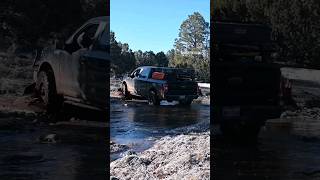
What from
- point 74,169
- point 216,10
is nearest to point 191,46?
point 216,10

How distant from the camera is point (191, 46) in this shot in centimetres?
660

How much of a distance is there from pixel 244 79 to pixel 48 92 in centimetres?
256

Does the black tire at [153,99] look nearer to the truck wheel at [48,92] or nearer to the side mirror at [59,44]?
the truck wheel at [48,92]

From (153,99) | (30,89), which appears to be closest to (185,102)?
(153,99)

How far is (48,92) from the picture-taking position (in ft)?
20.5

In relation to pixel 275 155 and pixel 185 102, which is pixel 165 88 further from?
pixel 275 155

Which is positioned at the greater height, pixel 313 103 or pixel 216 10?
pixel 216 10

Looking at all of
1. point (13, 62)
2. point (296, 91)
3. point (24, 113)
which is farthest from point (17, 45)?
point (296, 91)

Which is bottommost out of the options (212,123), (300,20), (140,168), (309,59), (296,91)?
(140,168)

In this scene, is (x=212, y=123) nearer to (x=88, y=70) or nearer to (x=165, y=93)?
(x=165, y=93)

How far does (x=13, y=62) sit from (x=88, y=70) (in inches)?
36.8

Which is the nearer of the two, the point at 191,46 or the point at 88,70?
the point at 88,70

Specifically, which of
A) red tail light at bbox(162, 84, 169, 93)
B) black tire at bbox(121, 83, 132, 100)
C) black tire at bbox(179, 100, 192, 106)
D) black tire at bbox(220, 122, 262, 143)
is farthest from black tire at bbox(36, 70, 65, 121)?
black tire at bbox(220, 122, 262, 143)

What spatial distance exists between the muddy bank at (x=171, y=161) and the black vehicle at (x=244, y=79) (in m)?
0.40
